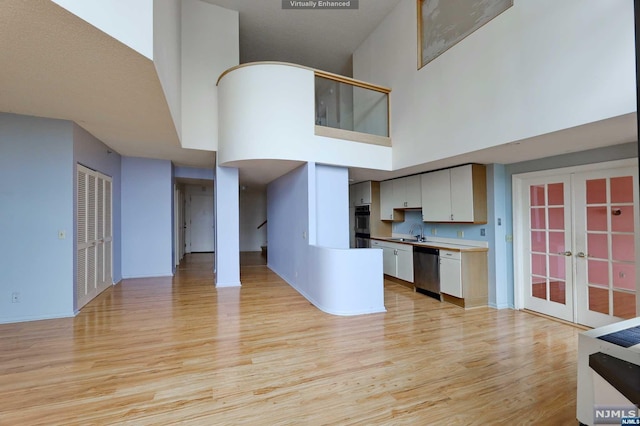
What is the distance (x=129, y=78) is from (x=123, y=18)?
0.60m

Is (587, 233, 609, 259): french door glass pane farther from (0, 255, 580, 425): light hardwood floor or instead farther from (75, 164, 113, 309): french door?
(75, 164, 113, 309): french door

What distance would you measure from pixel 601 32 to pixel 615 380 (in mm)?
2744

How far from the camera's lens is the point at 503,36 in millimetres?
3258

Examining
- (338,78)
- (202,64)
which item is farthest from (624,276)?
(202,64)

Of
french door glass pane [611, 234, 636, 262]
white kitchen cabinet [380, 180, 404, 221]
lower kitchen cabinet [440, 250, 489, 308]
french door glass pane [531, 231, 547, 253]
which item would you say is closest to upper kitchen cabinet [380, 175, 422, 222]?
white kitchen cabinet [380, 180, 404, 221]

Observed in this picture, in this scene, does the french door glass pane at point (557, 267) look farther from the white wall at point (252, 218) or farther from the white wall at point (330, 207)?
the white wall at point (252, 218)

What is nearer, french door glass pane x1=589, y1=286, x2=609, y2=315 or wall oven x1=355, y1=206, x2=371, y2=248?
french door glass pane x1=589, y1=286, x2=609, y2=315

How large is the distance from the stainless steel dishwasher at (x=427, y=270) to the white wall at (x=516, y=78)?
1593mm

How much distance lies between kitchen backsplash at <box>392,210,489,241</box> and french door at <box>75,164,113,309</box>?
5799 mm

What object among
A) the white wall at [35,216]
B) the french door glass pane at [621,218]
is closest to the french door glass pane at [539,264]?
the french door glass pane at [621,218]

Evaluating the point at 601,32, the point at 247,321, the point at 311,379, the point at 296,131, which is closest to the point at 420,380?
the point at 311,379

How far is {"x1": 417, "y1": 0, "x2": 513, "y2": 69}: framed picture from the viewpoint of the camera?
3559 mm

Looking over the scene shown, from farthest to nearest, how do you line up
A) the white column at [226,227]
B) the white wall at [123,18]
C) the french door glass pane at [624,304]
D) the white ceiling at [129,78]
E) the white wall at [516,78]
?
the white column at [226,227] < the french door glass pane at [624,304] < the white wall at [516,78] < the white ceiling at [129,78] < the white wall at [123,18]

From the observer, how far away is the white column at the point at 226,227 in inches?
213
